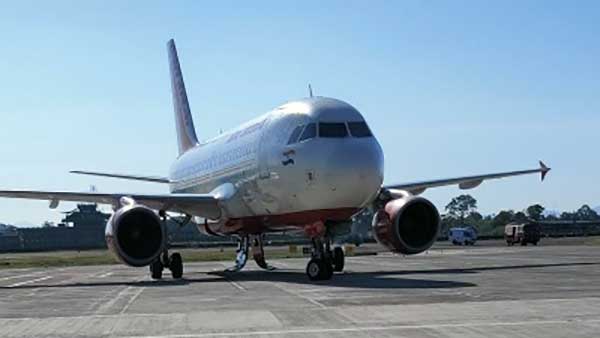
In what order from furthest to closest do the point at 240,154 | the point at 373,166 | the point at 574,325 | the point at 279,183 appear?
the point at 240,154 < the point at 279,183 < the point at 373,166 < the point at 574,325

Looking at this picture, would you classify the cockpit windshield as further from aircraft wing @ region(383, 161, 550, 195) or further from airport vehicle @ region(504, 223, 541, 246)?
airport vehicle @ region(504, 223, 541, 246)

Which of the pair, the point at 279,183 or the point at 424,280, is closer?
the point at 424,280

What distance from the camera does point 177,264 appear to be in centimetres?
3014

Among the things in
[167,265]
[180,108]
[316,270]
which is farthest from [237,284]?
[180,108]

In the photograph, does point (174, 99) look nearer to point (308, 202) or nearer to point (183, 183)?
point (183, 183)

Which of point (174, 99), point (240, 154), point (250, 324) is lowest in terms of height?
point (250, 324)

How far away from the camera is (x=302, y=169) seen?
81.3 ft

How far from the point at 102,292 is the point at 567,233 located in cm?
10483

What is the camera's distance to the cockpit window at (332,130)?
2472cm

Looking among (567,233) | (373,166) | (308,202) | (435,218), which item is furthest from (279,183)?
(567,233)

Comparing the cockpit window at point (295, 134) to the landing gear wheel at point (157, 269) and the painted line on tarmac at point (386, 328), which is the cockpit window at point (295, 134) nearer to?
the landing gear wheel at point (157, 269)

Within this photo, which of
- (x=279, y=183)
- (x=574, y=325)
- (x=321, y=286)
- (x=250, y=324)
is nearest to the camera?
(x=574, y=325)

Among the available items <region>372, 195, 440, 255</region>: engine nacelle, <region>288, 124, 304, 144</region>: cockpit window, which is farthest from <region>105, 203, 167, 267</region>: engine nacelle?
<region>372, 195, 440, 255</region>: engine nacelle

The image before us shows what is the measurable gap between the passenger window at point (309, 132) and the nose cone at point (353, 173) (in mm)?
916
